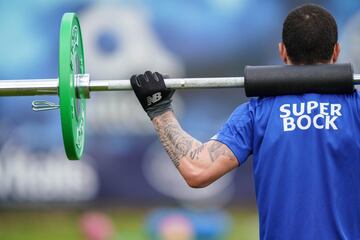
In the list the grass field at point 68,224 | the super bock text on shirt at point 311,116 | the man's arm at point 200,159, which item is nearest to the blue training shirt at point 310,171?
the super bock text on shirt at point 311,116

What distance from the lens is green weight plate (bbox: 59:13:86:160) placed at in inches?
170

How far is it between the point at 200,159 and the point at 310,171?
0.48 metres

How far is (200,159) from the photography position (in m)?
4.12

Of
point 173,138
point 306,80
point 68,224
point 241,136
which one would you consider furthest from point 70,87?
point 68,224

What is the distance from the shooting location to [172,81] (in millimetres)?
4344

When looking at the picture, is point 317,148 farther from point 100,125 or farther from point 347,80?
point 100,125

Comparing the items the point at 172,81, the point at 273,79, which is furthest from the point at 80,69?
the point at 273,79

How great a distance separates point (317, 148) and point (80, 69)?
57.1 inches

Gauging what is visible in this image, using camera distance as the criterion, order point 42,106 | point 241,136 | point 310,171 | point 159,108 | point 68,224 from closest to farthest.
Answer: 1. point 310,171
2. point 241,136
3. point 159,108
4. point 42,106
5. point 68,224

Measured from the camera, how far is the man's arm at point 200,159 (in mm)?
4090

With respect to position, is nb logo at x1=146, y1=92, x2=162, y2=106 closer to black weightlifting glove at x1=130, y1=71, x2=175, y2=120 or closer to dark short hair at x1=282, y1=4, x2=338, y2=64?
black weightlifting glove at x1=130, y1=71, x2=175, y2=120

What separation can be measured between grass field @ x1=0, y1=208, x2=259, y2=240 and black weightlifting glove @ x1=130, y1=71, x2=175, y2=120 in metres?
4.97

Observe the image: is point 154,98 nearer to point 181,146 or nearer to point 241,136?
point 181,146

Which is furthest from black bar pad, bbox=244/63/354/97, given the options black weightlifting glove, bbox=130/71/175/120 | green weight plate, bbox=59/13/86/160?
green weight plate, bbox=59/13/86/160
